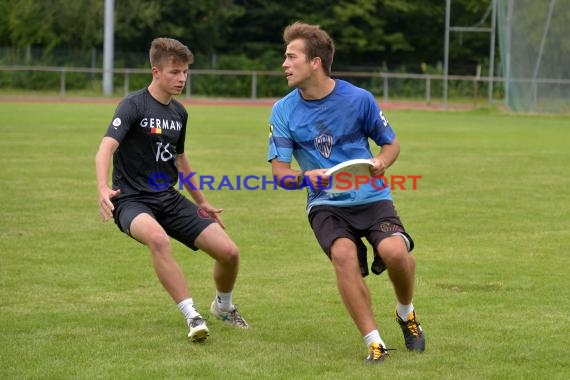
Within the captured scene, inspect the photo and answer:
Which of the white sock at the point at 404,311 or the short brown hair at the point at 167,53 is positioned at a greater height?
the short brown hair at the point at 167,53

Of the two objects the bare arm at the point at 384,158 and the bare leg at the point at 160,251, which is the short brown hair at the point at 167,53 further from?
the bare arm at the point at 384,158

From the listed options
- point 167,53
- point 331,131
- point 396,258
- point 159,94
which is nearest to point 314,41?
point 331,131

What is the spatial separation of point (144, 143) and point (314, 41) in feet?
4.61

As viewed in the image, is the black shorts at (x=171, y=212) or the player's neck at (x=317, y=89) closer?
the player's neck at (x=317, y=89)

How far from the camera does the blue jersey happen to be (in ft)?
21.5

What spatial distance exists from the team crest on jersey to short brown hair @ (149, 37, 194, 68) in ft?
3.67

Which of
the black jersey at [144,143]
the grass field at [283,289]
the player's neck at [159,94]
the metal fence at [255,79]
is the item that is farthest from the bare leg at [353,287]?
the metal fence at [255,79]

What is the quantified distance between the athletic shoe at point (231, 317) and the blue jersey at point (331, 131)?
3.80 feet

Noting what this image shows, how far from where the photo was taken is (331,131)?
257 inches

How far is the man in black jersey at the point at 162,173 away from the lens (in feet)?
22.9

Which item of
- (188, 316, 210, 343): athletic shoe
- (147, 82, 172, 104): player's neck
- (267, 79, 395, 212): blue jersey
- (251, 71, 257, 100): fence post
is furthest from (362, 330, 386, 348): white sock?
(251, 71, 257, 100): fence post

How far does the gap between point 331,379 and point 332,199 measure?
3.93 ft

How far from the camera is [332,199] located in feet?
21.6

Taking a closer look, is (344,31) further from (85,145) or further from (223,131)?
(85,145)
